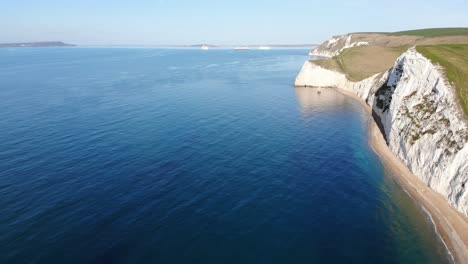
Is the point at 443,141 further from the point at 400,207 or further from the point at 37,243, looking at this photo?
the point at 37,243

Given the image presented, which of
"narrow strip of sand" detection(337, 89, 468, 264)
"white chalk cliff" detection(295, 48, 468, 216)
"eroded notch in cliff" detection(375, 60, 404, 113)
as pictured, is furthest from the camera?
"eroded notch in cliff" detection(375, 60, 404, 113)

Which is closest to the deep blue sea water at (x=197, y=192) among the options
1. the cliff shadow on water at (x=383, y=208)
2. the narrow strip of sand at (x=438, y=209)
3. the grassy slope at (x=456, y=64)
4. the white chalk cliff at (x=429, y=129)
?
the cliff shadow on water at (x=383, y=208)

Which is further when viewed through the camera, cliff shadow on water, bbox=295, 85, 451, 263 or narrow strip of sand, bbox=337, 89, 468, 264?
narrow strip of sand, bbox=337, 89, 468, 264

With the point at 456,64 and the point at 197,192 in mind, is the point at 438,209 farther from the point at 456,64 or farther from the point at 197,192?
the point at 197,192

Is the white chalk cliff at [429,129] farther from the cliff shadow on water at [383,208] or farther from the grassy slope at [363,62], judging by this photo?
the grassy slope at [363,62]

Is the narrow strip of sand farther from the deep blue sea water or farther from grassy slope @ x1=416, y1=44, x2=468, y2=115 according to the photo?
grassy slope @ x1=416, y1=44, x2=468, y2=115

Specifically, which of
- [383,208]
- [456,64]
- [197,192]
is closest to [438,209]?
[383,208]

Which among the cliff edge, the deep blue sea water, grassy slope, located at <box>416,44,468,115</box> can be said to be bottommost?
the deep blue sea water

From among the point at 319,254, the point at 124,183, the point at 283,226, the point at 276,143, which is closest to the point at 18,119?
the point at 124,183

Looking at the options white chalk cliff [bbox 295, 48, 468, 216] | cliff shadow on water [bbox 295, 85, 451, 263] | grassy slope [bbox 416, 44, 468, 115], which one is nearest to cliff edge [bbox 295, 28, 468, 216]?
white chalk cliff [bbox 295, 48, 468, 216]
